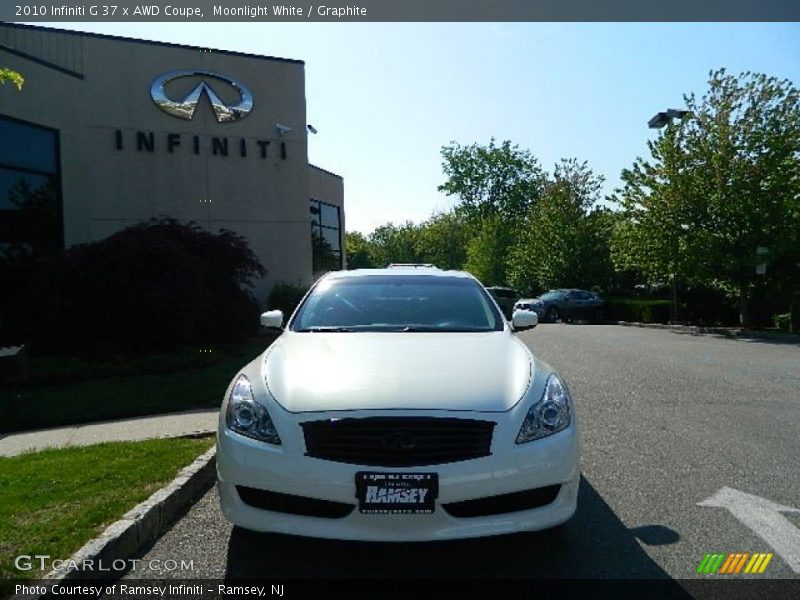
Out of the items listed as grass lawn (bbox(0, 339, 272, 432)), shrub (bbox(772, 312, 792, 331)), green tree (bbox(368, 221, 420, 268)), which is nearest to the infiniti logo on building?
grass lawn (bbox(0, 339, 272, 432))

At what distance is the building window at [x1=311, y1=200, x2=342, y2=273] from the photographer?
26.4m

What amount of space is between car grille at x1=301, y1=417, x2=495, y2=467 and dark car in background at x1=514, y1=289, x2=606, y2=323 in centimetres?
2622

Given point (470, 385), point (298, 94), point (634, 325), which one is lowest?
point (634, 325)

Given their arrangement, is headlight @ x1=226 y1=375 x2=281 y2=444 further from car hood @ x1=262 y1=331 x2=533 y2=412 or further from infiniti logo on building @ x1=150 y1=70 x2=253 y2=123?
infiniti logo on building @ x1=150 y1=70 x2=253 y2=123

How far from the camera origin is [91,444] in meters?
6.25

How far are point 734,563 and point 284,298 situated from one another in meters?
16.8

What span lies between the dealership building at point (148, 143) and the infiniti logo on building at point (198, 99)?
0.10 feet

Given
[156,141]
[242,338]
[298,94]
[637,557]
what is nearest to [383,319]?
[637,557]

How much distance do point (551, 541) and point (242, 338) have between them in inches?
464

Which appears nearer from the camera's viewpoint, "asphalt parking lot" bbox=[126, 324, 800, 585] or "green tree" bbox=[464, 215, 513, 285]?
"asphalt parking lot" bbox=[126, 324, 800, 585]

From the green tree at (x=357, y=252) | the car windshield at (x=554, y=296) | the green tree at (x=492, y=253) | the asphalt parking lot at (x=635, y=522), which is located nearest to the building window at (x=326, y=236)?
the car windshield at (x=554, y=296)

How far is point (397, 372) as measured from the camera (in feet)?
11.9

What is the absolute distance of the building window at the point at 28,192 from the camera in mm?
15164

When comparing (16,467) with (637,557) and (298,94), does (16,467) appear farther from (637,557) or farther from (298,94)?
(298,94)
